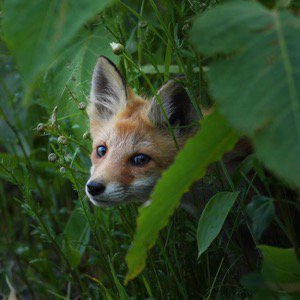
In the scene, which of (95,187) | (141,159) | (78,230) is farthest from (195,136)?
(78,230)

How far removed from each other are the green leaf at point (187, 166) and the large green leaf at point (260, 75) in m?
0.23

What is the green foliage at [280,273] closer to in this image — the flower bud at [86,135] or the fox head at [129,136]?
the fox head at [129,136]

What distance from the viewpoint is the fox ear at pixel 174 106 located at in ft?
8.73

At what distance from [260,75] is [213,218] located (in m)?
0.77

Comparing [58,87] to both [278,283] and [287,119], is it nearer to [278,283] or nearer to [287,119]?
[278,283]

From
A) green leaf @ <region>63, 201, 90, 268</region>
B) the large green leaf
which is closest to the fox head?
green leaf @ <region>63, 201, 90, 268</region>

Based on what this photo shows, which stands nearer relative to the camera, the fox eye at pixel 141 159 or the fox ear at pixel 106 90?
the fox eye at pixel 141 159

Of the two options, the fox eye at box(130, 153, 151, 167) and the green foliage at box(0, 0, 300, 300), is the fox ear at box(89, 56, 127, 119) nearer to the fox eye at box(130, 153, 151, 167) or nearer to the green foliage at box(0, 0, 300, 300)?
the green foliage at box(0, 0, 300, 300)

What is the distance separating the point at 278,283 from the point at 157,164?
3.50 feet

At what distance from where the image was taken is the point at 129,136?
9.40 ft

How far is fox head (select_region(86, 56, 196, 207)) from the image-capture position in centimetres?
262

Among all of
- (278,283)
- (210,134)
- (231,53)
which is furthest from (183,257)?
(231,53)

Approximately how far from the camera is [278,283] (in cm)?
187

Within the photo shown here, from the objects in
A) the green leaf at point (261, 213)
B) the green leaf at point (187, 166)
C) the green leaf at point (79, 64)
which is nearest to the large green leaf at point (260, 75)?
the green leaf at point (187, 166)
